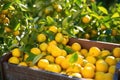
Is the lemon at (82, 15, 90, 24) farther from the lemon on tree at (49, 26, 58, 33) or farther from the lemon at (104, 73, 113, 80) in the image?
A: the lemon at (104, 73, 113, 80)

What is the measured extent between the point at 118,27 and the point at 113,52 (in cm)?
52

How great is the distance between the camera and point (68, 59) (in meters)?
1.39

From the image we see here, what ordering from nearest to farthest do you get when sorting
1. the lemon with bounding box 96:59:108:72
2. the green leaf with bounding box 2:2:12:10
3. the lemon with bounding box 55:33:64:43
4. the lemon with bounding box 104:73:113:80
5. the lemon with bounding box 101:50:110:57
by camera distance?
the lemon with bounding box 104:73:113:80
the lemon with bounding box 96:59:108:72
the lemon with bounding box 101:50:110:57
the lemon with bounding box 55:33:64:43
the green leaf with bounding box 2:2:12:10

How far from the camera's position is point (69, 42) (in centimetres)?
164

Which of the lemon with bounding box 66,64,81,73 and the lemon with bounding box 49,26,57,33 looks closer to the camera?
the lemon with bounding box 66,64,81,73

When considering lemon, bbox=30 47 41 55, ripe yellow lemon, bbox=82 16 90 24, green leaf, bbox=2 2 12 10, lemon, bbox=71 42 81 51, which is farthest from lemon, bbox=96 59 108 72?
green leaf, bbox=2 2 12 10

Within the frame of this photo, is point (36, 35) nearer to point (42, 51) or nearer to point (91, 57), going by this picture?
point (42, 51)

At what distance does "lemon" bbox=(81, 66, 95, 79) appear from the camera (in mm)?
1290

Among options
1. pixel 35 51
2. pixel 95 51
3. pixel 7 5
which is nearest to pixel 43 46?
pixel 35 51

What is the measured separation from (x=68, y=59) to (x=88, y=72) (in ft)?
0.50

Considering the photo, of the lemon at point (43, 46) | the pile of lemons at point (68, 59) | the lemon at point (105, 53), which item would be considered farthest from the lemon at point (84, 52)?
the lemon at point (43, 46)

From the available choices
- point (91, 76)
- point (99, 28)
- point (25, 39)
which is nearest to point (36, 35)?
point (25, 39)

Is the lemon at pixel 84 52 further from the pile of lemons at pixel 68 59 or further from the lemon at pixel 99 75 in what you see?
the lemon at pixel 99 75

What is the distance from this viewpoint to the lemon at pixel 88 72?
50.8 inches
